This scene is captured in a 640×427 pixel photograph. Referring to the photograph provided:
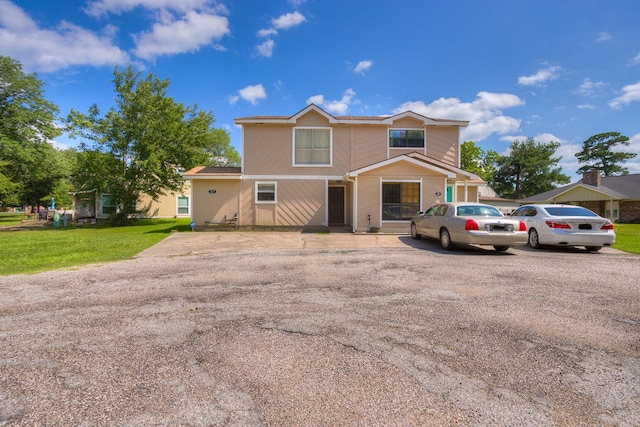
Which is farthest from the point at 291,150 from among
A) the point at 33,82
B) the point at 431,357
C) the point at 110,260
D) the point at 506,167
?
the point at 506,167

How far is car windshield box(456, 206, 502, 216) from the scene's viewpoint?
9.55 metres

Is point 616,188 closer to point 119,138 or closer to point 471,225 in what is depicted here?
point 471,225

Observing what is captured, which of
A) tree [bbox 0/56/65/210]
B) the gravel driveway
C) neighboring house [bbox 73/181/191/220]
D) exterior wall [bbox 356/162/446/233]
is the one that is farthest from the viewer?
neighboring house [bbox 73/181/191/220]

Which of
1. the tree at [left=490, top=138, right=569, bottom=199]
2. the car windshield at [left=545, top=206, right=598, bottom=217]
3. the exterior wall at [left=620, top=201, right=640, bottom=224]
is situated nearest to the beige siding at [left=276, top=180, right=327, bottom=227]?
the car windshield at [left=545, top=206, right=598, bottom=217]

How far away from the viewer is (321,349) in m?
3.14

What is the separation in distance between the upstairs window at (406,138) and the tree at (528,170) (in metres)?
45.9

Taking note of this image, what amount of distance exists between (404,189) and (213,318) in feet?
41.8

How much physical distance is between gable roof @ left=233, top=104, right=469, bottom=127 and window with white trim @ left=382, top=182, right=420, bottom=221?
162 inches

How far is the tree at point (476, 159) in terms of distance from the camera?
4538 centimetres

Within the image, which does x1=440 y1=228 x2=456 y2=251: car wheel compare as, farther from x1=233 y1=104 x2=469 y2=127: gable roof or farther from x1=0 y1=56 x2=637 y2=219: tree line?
x1=0 y1=56 x2=637 y2=219: tree line

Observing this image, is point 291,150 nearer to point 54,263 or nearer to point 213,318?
point 54,263

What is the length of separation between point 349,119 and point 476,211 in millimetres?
9702

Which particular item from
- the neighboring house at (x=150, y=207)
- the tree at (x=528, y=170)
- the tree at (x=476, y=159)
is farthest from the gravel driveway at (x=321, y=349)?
the tree at (x=528, y=170)

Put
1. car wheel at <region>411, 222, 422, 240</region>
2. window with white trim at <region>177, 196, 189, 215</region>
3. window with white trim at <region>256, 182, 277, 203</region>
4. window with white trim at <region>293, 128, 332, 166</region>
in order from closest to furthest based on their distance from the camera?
car wheel at <region>411, 222, 422, 240</region> < window with white trim at <region>256, 182, 277, 203</region> < window with white trim at <region>293, 128, 332, 166</region> < window with white trim at <region>177, 196, 189, 215</region>
